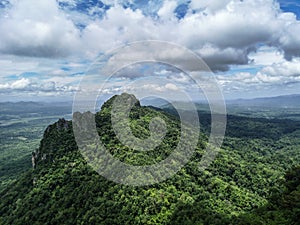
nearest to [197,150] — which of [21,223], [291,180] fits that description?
[291,180]

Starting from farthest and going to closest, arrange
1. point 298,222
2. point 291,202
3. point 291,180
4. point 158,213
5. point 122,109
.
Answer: point 122,109 < point 158,213 < point 291,180 < point 291,202 < point 298,222

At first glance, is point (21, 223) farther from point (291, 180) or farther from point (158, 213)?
point (291, 180)

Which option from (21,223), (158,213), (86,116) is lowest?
(21,223)

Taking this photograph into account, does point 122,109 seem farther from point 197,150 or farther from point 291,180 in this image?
point 291,180

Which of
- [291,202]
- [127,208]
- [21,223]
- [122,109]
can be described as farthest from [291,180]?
[122,109]

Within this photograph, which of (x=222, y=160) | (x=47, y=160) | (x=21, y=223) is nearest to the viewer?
(x=21, y=223)

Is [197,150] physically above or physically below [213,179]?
above

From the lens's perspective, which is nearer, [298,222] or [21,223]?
[298,222]
